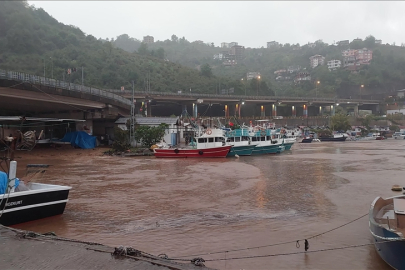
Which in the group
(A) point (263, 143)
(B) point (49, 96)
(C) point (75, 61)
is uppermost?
(C) point (75, 61)

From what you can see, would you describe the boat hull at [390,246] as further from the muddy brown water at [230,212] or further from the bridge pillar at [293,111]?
the bridge pillar at [293,111]

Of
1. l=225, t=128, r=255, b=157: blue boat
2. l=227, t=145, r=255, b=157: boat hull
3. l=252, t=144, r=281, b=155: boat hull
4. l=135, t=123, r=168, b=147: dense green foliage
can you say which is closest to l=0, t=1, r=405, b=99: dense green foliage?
l=135, t=123, r=168, b=147: dense green foliage

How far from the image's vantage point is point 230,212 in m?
13.4

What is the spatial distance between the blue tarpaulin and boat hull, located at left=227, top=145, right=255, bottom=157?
62.6 feet

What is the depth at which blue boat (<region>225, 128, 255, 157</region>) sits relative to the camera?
3656 cm

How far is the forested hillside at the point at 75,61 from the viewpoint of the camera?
280 ft

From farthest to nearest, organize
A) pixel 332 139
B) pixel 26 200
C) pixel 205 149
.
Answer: pixel 332 139
pixel 205 149
pixel 26 200

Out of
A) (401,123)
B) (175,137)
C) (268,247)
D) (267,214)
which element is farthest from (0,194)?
(401,123)

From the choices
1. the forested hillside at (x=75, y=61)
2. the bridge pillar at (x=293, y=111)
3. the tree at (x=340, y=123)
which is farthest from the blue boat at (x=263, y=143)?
the bridge pillar at (x=293, y=111)

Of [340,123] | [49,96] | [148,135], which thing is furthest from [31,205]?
[340,123]

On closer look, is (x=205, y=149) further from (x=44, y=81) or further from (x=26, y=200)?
(x=26, y=200)

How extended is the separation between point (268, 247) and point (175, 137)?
120ft

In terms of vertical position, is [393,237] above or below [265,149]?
below

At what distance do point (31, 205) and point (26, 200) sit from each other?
29cm
